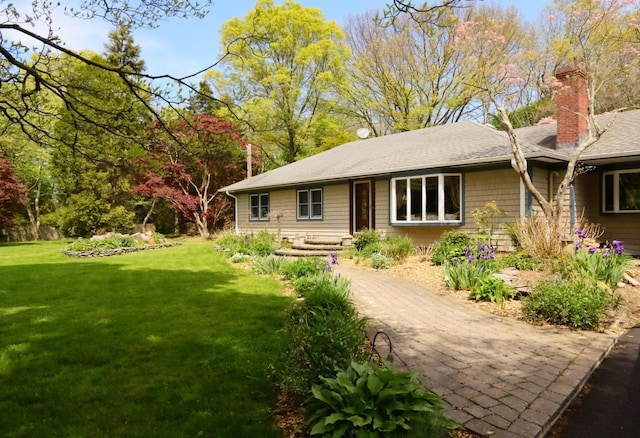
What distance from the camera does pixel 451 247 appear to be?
993cm

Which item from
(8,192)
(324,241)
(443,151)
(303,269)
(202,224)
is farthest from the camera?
(202,224)

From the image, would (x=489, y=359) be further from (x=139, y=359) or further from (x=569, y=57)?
(x=569, y=57)

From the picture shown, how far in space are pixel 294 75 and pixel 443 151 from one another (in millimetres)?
15388

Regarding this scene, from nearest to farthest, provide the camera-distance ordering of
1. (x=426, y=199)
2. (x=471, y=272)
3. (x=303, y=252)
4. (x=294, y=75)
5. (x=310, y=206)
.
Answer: (x=471, y=272)
(x=426, y=199)
(x=303, y=252)
(x=310, y=206)
(x=294, y=75)

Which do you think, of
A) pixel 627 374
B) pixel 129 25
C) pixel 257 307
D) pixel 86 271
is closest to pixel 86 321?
pixel 257 307

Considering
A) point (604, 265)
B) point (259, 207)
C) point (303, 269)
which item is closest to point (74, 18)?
point (303, 269)

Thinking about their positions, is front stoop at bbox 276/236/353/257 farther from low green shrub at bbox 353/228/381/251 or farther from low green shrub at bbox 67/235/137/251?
low green shrub at bbox 67/235/137/251

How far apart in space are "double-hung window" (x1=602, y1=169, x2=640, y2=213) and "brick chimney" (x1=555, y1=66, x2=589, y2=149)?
4.33 feet

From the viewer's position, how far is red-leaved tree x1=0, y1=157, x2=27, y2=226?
20.6 metres

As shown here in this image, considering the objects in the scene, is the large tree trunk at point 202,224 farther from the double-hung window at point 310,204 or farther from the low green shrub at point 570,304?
the low green shrub at point 570,304

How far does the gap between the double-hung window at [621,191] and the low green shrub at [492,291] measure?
21.3 ft

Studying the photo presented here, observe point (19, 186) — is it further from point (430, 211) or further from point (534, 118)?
point (534, 118)

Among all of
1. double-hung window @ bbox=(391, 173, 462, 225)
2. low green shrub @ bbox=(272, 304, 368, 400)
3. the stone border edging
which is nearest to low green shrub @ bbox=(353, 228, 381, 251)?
double-hung window @ bbox=(391, 173, 462, 225)

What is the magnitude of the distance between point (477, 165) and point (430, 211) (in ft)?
6.30
